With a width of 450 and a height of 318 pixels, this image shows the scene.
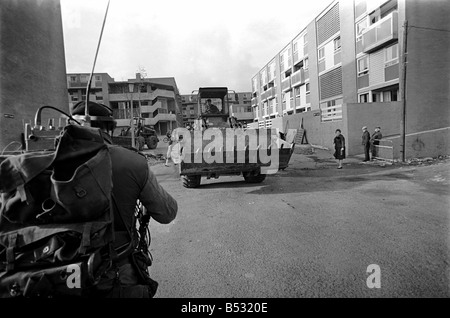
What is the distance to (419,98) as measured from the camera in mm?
14633

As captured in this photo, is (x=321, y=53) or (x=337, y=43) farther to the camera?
(x=321, y=53)

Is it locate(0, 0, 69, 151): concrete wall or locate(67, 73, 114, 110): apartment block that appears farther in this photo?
locate(67, 73, 114, 110): apartment block

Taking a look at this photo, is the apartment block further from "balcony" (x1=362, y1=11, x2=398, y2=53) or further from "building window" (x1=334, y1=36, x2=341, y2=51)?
"balcony" (x1=362, y1=11, x2=398, y2=53)

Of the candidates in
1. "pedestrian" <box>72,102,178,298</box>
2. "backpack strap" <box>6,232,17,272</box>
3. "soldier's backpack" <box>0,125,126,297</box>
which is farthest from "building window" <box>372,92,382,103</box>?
"backpack strap" <box>6,232,17,272</box>

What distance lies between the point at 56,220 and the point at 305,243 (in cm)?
304

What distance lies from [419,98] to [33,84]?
759 inches

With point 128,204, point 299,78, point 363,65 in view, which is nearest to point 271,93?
point 299,78

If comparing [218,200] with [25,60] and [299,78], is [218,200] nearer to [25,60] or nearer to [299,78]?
[25,60]

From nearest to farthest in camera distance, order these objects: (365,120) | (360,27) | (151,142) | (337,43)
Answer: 1. (365,120)
2. (360,27)
3. (337,43)
4. (151,142)

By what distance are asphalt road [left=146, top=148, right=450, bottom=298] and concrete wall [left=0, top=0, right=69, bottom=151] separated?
31.3 ft

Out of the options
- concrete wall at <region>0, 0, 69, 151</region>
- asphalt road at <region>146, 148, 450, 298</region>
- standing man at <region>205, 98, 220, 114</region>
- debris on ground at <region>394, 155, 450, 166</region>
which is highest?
concrete wall at <region>0, 0, 69, 151</region>

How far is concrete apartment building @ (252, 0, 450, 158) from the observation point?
1420cm

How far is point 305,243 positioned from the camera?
12.0 feet
